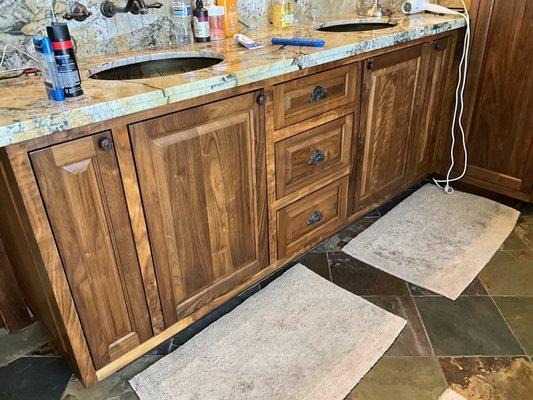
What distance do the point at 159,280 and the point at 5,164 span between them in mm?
540

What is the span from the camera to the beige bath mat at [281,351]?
4.23 feet

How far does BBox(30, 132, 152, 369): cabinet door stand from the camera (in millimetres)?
1003

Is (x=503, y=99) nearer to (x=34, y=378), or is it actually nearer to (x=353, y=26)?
(x=353, y=26)

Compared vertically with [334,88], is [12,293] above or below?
below

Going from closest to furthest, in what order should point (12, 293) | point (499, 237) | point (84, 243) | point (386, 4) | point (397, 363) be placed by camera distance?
1. point (84, 243)
2. point (397, 363)
3. point (12, 293)
4. point (499, 237)
5. point (386, 4)

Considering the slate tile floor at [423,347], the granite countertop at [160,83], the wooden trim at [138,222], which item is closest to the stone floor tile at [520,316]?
the slate tile floor at [423,347]

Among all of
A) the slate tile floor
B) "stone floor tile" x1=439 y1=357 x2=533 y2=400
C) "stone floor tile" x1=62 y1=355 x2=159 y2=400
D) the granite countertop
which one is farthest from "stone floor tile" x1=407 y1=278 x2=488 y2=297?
"stone floor tile" x1=62 y1=355 x2=159 y2=400

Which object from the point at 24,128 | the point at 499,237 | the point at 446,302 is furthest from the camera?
the point at 499,237

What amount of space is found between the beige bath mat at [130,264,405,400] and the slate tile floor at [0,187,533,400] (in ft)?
0.16

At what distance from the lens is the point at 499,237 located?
196 cm

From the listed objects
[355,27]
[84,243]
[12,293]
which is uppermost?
[355,27]

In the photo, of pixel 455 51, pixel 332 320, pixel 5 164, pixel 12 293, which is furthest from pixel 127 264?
pixel 455 51

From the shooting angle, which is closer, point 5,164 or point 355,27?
point 5,164

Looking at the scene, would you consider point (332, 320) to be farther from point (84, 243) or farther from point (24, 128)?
point (24, 128)
